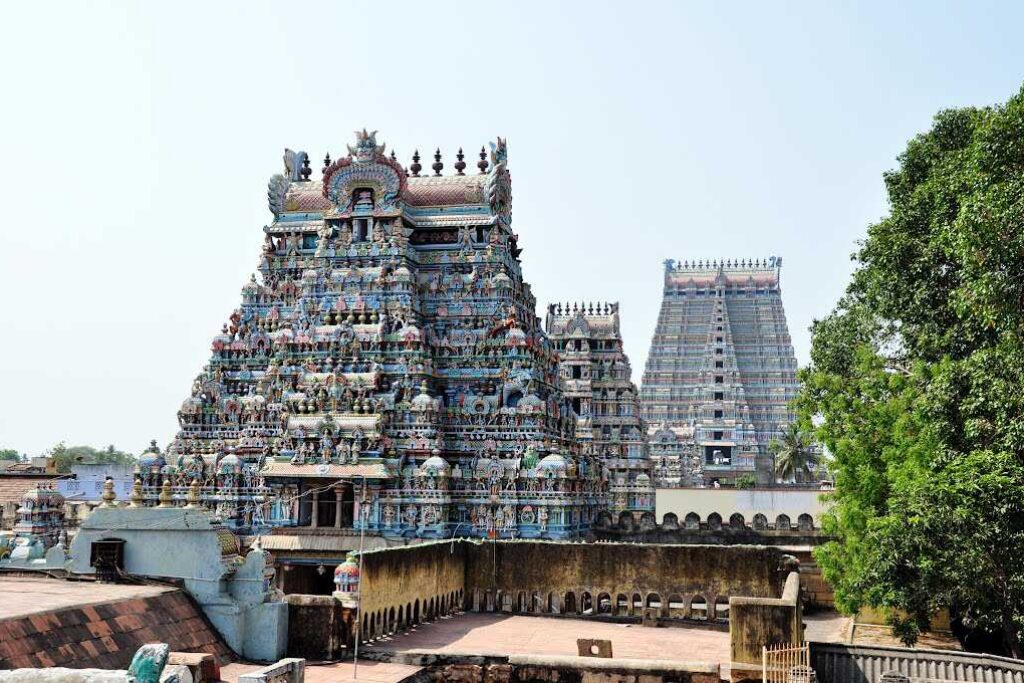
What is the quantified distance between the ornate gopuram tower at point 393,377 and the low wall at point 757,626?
19.0 meters

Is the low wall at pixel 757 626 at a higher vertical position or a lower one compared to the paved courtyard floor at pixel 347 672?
higher

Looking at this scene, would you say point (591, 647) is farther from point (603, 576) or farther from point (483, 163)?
point (483, 163)

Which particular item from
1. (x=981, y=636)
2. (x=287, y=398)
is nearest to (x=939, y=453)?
(x=981, y=636)

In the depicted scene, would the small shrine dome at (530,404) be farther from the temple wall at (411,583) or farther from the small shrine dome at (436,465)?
the temple wall at (411,583)

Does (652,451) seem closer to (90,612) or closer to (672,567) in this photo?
(672,567)

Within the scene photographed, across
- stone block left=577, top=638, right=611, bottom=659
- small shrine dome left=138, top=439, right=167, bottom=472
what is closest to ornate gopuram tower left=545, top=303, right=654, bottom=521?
small shrine dome left=138, top=439, right=167, bottom=472

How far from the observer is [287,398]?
37750mm

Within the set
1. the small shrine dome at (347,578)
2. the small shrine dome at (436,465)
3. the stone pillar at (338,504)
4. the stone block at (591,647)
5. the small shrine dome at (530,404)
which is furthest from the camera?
the small shrine dome at (530,404)

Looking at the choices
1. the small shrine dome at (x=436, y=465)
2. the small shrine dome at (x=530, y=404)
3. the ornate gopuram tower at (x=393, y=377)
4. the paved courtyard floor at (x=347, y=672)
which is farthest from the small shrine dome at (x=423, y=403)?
the paved courtyard floor at (x=347, y=672)

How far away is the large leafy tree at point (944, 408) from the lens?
1680cm

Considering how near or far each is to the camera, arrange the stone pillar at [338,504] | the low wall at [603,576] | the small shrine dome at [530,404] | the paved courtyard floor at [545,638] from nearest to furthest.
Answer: the paved courtyard floor at [545,638], the low wall at [603,576], the stone pillar at [338,504], the small shrine dome at [530,404]

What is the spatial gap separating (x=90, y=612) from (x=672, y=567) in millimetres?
14637

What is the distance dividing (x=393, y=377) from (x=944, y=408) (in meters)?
23.4

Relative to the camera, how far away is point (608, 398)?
55.9 meters
